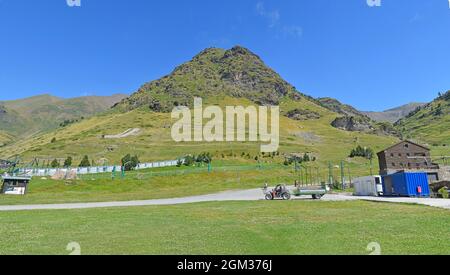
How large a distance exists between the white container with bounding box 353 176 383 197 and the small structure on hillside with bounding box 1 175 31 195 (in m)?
47.9

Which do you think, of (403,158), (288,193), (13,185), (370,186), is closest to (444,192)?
(370,186)

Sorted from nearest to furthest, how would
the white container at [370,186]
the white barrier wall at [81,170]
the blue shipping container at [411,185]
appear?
the blue shipping container at [411,185], the white container at [370,186], the white barrier wall at [81,170]

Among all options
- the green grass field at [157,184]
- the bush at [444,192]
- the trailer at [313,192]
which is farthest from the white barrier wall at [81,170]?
the bush at [444,192]

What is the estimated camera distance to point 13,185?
49.5 meters

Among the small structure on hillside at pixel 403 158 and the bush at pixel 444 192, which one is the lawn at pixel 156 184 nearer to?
the small structure on hillside at pixel 403 158

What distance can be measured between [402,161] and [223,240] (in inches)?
3567

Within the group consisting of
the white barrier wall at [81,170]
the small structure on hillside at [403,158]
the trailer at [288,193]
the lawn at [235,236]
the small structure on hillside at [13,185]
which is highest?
the small structure on hillside at [403,158]

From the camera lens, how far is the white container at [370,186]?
45719 millimetres

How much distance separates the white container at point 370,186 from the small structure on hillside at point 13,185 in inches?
1884

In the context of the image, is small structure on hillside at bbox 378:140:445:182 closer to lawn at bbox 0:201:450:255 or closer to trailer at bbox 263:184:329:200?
trailer at bbox 263:184:329:200

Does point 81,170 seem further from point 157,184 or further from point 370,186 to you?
point 370,186

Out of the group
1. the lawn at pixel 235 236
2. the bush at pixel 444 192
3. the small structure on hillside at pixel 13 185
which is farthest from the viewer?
the small structure on hillside at pixel 13 185

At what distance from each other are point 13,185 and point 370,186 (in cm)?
4955
